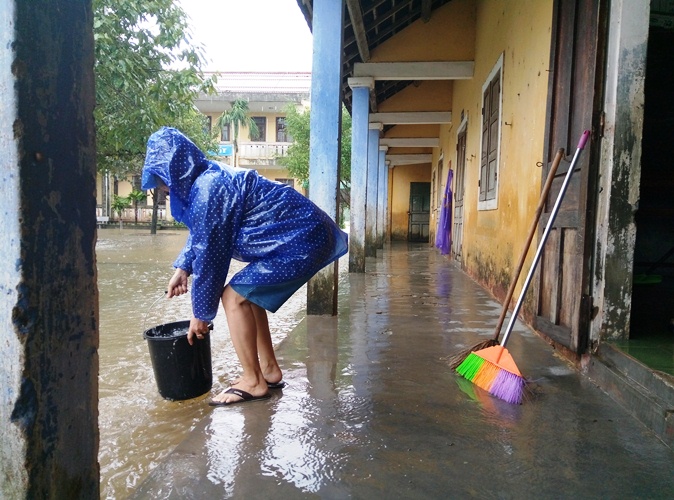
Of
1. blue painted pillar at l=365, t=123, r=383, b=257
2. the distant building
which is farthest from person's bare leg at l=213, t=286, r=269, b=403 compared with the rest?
the distant building

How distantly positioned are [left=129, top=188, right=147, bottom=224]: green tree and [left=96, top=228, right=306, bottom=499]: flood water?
20.4 metres

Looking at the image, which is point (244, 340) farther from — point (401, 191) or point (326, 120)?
point (401, 191)

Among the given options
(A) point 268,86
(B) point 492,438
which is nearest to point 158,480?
(B) point 492,438

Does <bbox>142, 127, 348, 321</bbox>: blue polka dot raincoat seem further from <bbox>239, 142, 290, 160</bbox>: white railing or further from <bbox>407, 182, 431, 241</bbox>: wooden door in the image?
<bbox>239, 142, 290, 160</bbox>: white railing

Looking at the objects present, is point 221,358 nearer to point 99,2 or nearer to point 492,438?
point 492,438

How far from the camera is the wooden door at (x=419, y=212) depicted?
1995 centimetres

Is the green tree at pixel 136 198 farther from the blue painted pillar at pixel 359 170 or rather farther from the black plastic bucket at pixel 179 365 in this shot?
the black plastic bucket at pixel 179 365

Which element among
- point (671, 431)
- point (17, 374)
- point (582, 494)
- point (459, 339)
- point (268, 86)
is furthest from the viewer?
point (268, 86)

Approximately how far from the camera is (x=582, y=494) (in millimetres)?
1540

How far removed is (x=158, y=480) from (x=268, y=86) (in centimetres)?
2800

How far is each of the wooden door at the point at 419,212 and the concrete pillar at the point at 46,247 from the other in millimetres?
19320

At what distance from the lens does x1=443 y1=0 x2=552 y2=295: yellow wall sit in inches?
156

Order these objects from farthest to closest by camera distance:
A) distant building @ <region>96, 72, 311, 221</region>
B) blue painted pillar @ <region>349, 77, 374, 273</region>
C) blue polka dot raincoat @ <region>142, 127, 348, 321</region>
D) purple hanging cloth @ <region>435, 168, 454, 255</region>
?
distant building @ <region>96, 72, 311, 221</region>
purple hanging cloth @ <region>435, 168, 454, 255</region>
blue painted pillar @ <region>349, 77, 374, 273</region>
blue polka dot raincoat @ <region>142, 127, 348, 321</region>

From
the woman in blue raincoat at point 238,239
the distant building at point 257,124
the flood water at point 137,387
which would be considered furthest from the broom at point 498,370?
the distant building at point 257,124
